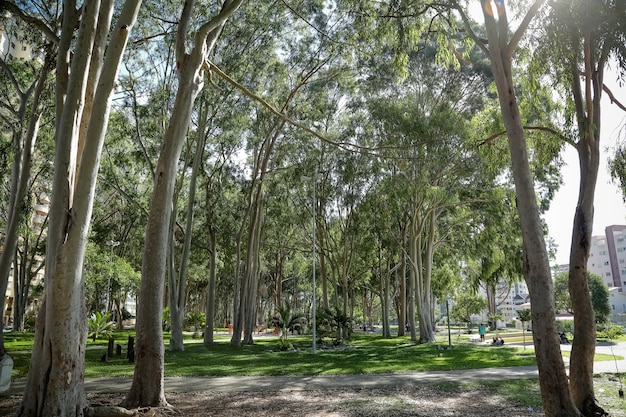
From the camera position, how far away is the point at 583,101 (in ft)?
28.0

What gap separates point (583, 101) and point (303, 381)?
8414 mm

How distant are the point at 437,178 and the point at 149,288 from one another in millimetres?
16469

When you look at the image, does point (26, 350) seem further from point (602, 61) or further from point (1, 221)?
point (602, 61)

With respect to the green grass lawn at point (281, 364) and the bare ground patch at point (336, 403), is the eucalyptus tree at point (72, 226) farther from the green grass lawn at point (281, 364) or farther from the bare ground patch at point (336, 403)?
the green grass lawn at point (281, 364)

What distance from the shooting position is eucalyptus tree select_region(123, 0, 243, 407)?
7152 millimetres

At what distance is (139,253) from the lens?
38.3 metres

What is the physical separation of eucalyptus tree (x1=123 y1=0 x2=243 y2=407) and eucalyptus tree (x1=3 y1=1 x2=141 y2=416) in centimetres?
114

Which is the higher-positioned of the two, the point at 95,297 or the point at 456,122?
the point at 456,122

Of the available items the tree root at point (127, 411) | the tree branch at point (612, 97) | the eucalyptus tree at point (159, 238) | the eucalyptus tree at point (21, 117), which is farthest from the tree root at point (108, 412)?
the tree branch at point (612, 97)

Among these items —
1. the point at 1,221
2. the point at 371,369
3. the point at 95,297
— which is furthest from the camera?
the point at 95,297

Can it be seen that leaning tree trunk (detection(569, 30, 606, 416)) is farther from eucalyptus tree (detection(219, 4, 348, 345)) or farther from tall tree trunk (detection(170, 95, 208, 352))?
tall tree trunk (detection(170, 95, 208, 352))

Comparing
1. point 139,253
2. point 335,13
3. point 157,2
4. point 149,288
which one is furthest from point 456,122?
point 139,253

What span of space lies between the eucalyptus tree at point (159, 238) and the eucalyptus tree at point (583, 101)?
582 centimetres

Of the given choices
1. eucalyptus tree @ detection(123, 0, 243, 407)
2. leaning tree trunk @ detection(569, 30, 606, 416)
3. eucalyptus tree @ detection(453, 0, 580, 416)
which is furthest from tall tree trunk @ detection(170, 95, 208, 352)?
leaning tree trunk @ detection(569, 30, 606, 416)
